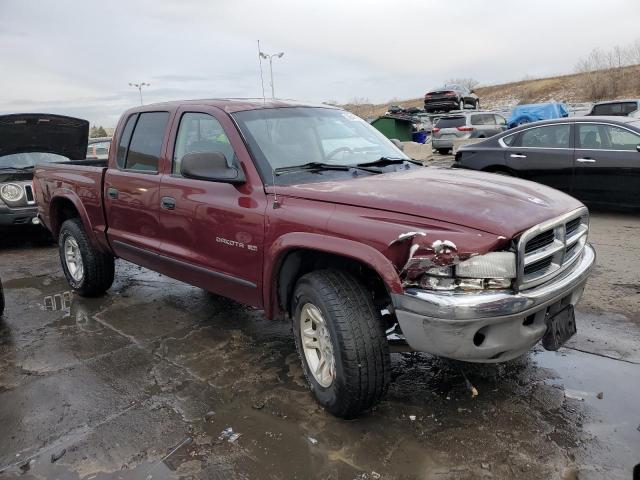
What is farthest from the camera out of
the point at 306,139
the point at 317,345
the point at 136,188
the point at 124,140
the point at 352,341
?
the point at 124,140

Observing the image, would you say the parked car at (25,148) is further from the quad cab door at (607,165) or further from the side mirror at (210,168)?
the quad cab door at (607,165)

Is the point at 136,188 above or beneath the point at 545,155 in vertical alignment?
above

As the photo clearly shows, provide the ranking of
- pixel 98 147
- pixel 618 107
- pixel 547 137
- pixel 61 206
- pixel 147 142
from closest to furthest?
pixel 147 142
pixel 61 206
pixel 547 137
pixel 98 147
pixel 618 107

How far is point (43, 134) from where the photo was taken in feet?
26.1

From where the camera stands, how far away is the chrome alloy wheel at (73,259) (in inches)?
218

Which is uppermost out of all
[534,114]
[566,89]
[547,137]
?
[566,89]

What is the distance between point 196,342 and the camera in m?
4.23

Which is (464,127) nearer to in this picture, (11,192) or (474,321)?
(11,192)

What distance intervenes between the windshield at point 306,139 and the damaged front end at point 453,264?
1.21 metres

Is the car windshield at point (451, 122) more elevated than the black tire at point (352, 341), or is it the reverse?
the car windshield at point (451, 122)

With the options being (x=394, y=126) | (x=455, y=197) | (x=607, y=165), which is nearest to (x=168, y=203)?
(x=455, y=197)

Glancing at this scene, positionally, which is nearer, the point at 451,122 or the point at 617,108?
the point at 617,108

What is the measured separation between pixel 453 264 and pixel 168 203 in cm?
238

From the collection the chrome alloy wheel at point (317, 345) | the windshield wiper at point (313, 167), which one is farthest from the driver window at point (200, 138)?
the chrome alloy wheel at point (317, 345)
